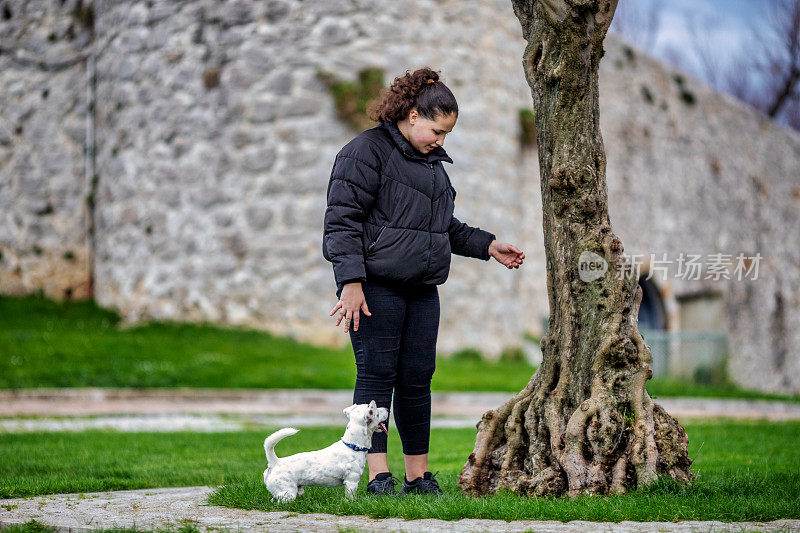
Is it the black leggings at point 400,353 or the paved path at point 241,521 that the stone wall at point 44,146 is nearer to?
the paved path at point 241,521

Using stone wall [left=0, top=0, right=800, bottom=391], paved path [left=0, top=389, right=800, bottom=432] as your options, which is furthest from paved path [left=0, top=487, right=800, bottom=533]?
stone wall [left=0, top=0, right=800, bottom=391]

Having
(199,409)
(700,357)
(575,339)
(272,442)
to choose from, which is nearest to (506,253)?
(575,339)

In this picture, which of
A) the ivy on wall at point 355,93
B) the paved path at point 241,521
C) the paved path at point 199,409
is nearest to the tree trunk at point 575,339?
the paved path at point 241,521

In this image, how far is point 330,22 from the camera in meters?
12.5

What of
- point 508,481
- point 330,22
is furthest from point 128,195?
point 508,481

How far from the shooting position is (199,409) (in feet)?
29.9

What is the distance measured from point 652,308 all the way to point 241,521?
17.5 m

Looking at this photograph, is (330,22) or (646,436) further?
(330,22)

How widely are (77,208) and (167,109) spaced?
8.25 feet

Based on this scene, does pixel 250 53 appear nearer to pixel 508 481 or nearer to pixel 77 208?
pixel 77 208

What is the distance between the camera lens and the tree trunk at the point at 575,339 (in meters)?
4.05

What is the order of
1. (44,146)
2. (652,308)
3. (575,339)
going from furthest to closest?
(652,308) < (44,146) < (575,339)

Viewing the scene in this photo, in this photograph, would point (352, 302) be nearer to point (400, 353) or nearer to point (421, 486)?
point (400, 353)

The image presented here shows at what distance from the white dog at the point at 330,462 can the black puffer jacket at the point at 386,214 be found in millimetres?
580
